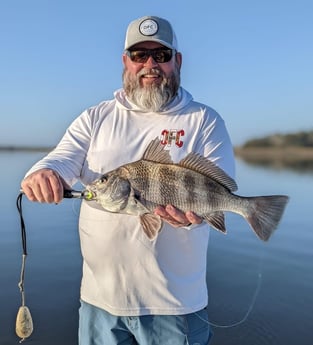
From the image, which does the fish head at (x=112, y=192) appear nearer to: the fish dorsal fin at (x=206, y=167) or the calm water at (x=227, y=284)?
the fish dorsal fin at (x=206, y=167)

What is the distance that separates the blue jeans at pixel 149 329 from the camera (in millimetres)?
3523

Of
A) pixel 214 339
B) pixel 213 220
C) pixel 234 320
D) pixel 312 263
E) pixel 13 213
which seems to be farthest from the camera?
pixel 13 213

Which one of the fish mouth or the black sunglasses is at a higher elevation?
the black sunglasses

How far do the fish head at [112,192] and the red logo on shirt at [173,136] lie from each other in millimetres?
551

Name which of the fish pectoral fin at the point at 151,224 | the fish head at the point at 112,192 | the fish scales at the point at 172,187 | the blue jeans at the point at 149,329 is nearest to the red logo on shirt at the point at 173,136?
the fish scales at the point at 172,187

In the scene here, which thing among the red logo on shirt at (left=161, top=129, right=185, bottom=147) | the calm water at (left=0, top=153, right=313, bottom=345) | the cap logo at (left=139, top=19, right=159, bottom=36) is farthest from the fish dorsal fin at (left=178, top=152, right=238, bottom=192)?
the calm water at (left=0, top=153, right=313, bottom=345)

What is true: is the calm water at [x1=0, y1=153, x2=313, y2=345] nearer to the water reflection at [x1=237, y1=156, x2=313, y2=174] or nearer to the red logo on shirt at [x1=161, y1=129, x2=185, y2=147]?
the red logo on shirt at [x1=161, y1=129, x2=185, y2=147]

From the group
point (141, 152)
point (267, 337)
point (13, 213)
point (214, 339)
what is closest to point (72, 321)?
point (214, 339)

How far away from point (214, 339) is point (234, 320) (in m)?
0.68

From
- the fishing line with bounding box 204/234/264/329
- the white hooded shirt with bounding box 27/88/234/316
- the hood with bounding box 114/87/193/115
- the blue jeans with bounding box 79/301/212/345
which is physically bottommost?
the fishing line with bounding box 204/234/264/329

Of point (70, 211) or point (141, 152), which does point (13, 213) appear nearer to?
point (70, 211)

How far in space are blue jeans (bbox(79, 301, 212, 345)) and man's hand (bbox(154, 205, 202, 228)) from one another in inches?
31.3

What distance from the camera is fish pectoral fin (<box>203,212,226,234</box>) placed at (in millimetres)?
3395

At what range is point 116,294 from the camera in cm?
354
